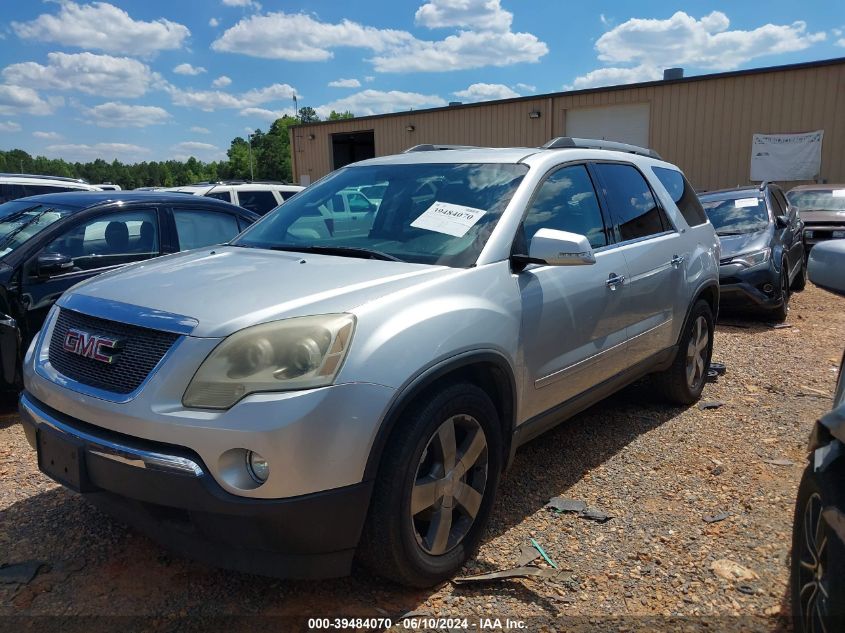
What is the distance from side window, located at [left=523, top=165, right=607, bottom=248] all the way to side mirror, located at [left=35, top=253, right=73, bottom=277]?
353 cm

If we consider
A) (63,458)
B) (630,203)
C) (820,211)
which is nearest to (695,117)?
(820,211)

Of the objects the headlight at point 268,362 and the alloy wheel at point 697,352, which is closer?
the headlight at point 268,362

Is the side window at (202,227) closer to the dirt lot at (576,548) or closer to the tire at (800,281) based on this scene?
the dirt lot at (576,548)

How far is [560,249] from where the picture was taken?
9.48 feet

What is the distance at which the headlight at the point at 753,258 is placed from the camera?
26.9 feet

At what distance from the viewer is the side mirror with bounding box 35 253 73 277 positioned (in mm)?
4758

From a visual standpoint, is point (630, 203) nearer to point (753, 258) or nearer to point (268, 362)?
point (268, 362)

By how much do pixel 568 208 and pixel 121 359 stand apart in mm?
2336

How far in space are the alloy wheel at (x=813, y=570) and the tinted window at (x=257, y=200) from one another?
985 centimetres

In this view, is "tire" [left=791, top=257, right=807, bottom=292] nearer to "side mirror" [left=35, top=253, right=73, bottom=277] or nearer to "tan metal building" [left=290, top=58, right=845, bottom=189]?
"tan metal building" [left=290, top=58, right=845, bottom=189]

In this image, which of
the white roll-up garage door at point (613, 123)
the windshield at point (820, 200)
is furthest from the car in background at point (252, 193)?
the white roll-up garage door at point (613, 123)

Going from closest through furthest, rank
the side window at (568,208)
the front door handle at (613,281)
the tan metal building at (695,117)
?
the side window at (568,208), the front door handle at (613,281), the tan metal building at (695,117)

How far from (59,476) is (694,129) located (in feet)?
62.1

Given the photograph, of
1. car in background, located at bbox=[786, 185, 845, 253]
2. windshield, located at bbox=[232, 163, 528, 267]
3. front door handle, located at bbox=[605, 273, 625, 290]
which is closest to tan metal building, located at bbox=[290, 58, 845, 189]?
car in background, located at bbox=[786, 185, 845, 253]
